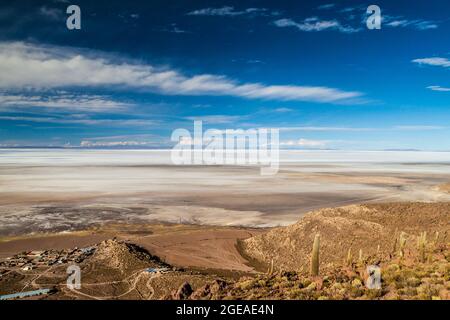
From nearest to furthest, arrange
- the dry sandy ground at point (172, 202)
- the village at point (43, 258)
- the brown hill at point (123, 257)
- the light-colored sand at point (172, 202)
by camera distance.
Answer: the village at point (43, 258) < the brown hill at point (123, 257) < the dry sandy ground at point (172, 202) < the light-colored sand at point (172, 202)

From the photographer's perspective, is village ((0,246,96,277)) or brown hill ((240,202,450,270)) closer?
village ((0,246,96,277))

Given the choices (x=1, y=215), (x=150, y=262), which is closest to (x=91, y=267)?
(x=150, y=262)

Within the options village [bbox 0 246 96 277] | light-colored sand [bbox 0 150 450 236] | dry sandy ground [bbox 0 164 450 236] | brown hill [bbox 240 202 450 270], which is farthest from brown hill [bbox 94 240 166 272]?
dry sandy ground [bbox 0 164 450 236]

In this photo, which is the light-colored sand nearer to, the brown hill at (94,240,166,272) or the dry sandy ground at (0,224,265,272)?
the dry sandy ground at (0,224,265,272)

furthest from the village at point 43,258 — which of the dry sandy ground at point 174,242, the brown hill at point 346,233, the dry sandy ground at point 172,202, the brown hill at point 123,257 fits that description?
the brown hill at point 346,233

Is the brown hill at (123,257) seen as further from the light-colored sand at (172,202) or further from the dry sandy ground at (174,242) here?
the light-colored sand at (172,202)

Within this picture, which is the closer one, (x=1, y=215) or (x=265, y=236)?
(x=265, y=236)

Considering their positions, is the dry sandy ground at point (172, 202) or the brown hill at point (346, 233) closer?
the brown hill at point (346, 233)
